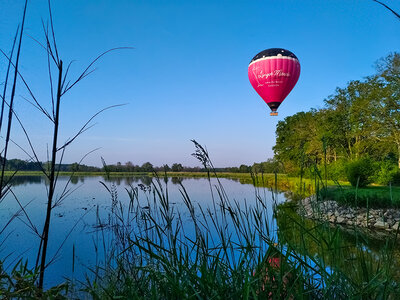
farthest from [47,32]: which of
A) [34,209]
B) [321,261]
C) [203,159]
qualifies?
[34,209]

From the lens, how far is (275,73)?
11844 mm

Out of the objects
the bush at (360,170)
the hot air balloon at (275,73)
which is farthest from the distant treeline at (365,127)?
the hot air balloon at (275,73)

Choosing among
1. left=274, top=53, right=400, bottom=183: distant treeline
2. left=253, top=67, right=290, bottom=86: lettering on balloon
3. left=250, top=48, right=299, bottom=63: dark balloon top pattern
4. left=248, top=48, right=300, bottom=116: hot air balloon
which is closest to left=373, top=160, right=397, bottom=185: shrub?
left=274, top=53, right=400, bottom=183: distant treeline

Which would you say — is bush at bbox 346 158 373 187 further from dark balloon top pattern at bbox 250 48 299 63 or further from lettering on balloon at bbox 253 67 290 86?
dark balloon top pattern at bbox 250 48 299 63

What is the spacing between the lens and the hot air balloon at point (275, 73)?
11.8 metres

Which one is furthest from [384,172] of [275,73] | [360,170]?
[275,73]

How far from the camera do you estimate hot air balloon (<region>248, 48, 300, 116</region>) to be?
11789mm

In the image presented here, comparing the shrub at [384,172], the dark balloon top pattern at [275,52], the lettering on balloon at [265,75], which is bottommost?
the shrub at [384,172]

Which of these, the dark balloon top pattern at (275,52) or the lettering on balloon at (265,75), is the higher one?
the dark balloon top pattern at (275,52)

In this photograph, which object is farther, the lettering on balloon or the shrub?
the shrub

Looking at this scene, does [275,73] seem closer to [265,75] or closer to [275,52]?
[265,75]

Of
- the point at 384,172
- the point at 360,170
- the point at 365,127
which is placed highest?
the point at 365,127

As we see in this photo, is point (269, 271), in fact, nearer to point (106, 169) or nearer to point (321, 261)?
point (321, 261)

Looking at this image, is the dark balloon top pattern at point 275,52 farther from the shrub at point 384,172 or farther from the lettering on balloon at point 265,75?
the shrub at point 384,172
